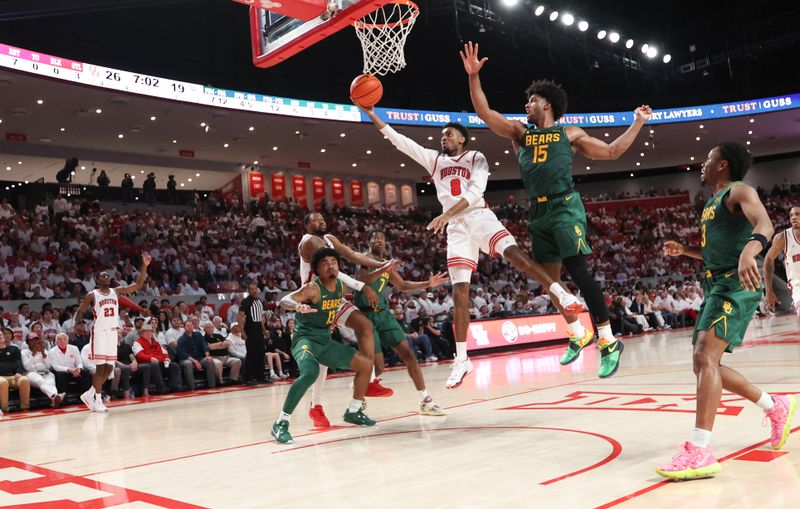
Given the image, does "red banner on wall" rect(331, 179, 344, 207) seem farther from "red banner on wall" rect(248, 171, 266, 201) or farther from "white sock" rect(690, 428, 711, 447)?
"white sock" rect(690, 428, 711, 447)

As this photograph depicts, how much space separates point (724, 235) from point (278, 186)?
89.3 ft

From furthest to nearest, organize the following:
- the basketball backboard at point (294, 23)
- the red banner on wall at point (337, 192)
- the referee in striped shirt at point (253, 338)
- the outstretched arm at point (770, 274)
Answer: the red banner on wall at point (337, 192)
the referee in striped shirt at point (253, 338)
the basketball backboard at point (294, 23)
the outstretched arm at point (770, 274)

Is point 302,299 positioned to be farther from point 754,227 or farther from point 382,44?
point 382,44

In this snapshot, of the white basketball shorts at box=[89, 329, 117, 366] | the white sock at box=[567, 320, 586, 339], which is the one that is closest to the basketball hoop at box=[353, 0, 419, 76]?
the white sock at box=[567, 320, 586, 339]

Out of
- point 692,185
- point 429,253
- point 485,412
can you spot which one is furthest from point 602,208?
point 485,412

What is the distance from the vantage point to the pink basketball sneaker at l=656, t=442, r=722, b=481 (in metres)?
3.53

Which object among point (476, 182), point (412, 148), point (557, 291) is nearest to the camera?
point (557, 291)

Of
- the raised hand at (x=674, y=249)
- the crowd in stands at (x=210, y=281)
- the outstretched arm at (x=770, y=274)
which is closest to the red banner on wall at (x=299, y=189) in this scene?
the crowd in stands at (x=210, y=281)

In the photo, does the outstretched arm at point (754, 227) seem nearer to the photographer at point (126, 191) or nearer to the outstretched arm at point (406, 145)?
the outstretched arm at point (406, 145)

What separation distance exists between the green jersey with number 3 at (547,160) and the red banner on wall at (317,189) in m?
26.3

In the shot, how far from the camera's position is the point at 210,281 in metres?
17.1

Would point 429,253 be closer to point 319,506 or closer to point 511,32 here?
point 511,32

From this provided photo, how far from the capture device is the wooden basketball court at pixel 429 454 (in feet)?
11.6

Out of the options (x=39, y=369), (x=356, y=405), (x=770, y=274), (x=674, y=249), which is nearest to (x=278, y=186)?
(x=39, y=369)
